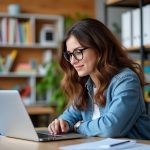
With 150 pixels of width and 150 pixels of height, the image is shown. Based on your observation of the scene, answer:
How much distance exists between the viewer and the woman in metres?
1.66

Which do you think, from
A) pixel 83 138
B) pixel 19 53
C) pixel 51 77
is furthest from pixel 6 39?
pixel 83 138

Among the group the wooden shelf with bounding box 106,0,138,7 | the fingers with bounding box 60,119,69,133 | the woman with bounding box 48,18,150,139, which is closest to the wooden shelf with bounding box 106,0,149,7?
the wooden shelf with bounding box 106,0,138,7

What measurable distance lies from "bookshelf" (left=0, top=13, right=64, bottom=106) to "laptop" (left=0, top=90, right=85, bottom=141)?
310 centimetres

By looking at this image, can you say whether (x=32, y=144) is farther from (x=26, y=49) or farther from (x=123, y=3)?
(x=26, y=49)

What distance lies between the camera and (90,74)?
1.91m

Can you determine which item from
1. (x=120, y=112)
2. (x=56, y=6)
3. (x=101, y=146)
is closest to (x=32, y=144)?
(x=101, y=146)

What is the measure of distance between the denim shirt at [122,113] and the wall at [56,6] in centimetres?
346

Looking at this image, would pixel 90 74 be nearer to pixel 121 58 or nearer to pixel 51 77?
pixel 121 58

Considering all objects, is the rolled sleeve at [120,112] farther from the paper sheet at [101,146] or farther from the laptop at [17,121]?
the paper sheet at [101,146]

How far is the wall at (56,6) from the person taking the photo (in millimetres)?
5039

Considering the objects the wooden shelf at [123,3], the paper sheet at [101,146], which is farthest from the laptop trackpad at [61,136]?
the wooden shelf at [123,3]

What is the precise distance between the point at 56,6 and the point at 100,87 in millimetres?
3528

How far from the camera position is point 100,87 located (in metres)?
1.80

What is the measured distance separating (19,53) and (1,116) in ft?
11.1
